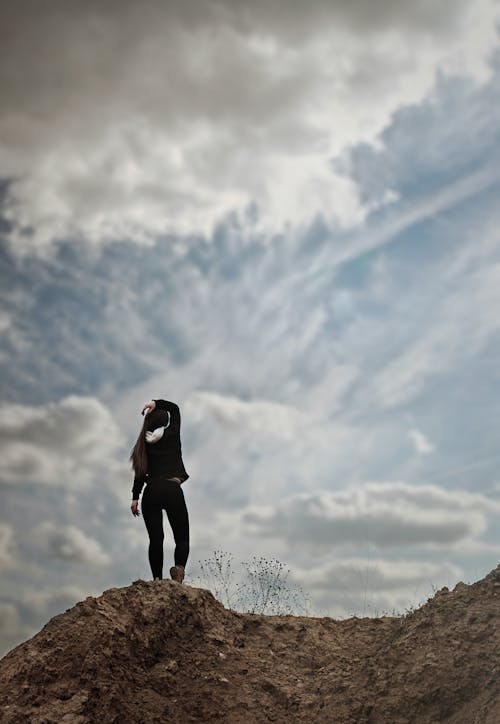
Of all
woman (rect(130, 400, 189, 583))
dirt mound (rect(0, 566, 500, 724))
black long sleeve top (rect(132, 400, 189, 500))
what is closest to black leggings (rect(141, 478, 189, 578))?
woman (rect(130, 400, 189, 583))

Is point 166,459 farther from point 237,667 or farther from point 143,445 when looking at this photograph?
point 237,667

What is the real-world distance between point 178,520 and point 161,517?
0.78 ft

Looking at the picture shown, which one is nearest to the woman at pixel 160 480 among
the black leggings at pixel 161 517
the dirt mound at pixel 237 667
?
the black leggings at pixel 161 517

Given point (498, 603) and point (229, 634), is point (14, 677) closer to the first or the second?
point (229, 634)

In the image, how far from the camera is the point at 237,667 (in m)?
9.20

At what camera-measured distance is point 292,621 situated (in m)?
10.4

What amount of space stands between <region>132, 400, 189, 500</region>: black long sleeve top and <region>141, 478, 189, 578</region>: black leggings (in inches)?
5.3

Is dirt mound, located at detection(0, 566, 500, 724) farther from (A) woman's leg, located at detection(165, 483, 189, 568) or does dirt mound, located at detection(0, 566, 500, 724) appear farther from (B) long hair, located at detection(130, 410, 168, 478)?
(B) long hair, located at detection(130, 410, 168, 478)

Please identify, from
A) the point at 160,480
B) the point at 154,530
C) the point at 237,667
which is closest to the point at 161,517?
the point at 154,530

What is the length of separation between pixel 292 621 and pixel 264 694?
67.3 inches

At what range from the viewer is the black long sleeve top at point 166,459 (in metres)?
10.5

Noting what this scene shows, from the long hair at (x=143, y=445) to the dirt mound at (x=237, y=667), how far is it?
1.51 m

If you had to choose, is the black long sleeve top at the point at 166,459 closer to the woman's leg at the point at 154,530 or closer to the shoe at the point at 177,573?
the woman's leg at the point at 154,530

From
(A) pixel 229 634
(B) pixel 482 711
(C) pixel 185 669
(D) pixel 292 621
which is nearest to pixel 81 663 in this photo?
(C) pixel 185 669
